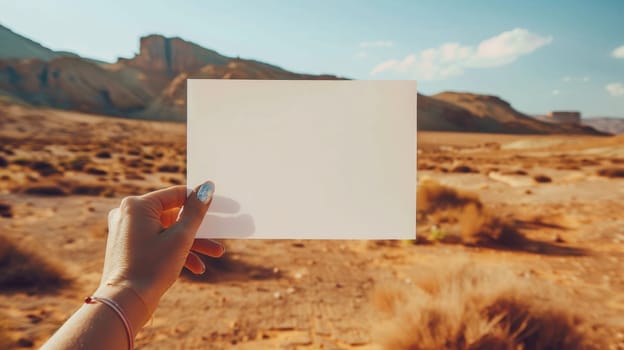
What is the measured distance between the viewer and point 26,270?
4.15m

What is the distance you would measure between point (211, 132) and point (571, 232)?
745 cm

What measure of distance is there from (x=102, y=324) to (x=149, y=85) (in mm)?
88698

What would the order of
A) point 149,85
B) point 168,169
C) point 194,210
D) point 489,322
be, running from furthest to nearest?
point 149,85 < point 168,169 < point 489,322 < point 194,210

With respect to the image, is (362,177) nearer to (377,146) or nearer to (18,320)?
(377,146)

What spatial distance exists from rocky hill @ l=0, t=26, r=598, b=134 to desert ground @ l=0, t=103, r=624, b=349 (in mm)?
63948

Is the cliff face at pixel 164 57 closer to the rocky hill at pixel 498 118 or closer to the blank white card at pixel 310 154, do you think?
the rocky hill at pixel 498 118

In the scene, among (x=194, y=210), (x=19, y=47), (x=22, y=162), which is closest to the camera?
(x=194, y=210)

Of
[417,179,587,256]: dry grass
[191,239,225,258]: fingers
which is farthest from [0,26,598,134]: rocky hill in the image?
[191,239,225,258]: fingers

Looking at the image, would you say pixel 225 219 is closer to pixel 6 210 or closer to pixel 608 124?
pixel 6 210

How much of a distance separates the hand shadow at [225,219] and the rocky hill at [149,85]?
6899 cm

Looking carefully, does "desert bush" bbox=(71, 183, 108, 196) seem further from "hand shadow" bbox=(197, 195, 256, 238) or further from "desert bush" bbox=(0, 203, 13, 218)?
"hand shadow" bbox=(197, 195, 256, 238)

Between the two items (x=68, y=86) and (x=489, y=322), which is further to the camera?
(x=68, y=86)

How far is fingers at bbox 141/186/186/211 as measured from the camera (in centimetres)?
135

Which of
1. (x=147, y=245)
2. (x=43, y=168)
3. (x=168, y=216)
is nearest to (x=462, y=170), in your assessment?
(x=43, y=168)
